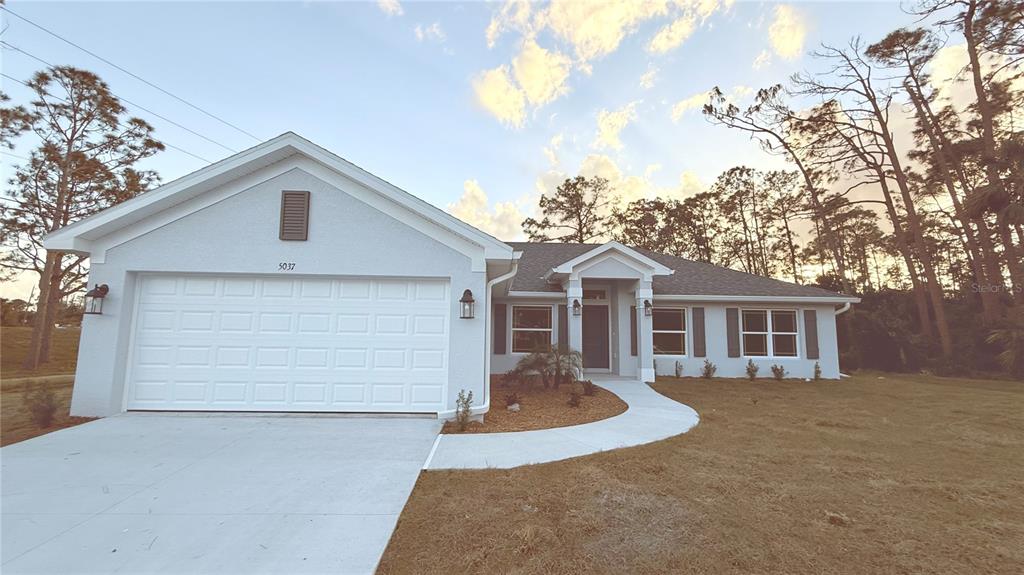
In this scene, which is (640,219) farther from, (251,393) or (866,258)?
(251,393)

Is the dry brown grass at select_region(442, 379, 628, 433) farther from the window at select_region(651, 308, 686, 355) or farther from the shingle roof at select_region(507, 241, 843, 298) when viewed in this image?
the window at select_region(651, 308, 686, 355)

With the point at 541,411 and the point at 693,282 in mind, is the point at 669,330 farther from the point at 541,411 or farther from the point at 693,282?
the point at 541,411

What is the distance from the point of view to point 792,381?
1199cm

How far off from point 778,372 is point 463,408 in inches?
420

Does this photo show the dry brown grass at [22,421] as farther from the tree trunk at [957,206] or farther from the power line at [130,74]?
the tree trunk at [957,206]

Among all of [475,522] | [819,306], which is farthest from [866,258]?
[475,522]

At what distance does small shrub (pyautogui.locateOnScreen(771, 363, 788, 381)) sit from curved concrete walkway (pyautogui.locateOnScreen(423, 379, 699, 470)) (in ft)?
21.0

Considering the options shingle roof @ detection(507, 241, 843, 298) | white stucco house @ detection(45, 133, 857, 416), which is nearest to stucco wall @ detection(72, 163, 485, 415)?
white stucco house @ detection(45, 133, 857, 416)

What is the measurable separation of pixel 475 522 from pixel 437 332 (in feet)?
13.3

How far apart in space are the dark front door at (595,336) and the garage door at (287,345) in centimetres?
699

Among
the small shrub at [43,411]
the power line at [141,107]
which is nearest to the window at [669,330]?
the small shrub at [43,411]

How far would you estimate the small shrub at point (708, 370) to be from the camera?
12.2 meters

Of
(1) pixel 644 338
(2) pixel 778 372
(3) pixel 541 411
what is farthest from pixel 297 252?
(2) pixel 778 372

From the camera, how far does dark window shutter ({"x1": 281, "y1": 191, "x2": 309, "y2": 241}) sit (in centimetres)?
686
